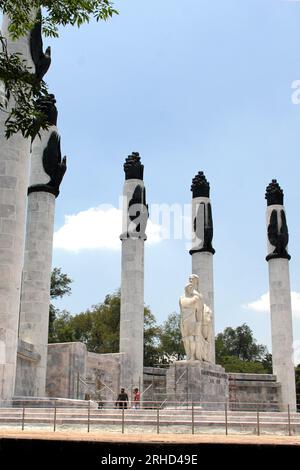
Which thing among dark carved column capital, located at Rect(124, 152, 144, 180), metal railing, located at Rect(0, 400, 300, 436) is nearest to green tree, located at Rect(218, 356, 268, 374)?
dark carved column capital, located at Rect(124, 152, 144, 180)

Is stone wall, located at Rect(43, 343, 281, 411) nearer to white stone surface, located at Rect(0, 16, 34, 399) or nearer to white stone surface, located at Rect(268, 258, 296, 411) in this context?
white stone surface, located at Rect(0, 16, 34, 399)

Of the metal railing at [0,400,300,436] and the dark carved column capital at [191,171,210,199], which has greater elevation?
the dark carved column capital at [191,171,210,199]

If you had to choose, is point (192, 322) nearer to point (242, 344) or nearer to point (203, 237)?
point (203, 237)

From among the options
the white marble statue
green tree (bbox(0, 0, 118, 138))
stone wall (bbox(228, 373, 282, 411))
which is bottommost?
stone wall (bbox(228, 373, 282, 411))

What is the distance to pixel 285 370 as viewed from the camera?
35375 mm

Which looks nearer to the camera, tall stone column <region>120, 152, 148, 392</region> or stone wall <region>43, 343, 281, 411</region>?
stone wall <region>43, 343, 281, 411</region>

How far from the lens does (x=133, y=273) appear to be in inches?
1277

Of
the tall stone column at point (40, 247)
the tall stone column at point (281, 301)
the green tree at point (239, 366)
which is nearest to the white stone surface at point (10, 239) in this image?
the tall stone column at point (40, 247)

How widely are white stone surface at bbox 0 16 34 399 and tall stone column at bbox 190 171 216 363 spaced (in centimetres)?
1706

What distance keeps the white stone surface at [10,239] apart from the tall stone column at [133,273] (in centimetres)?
1215

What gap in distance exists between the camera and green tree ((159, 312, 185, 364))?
60.7 meters

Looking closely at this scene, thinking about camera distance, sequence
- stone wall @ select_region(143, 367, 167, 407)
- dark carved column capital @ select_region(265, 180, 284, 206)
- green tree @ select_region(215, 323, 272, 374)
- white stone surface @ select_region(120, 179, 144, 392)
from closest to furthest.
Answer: white stone surface @ select_region(120, 179, 144, 392), stone wall @ select_region(143, 367, 167, 407), dark carved column capital @ select_region(265, 180, 284, 206), green tree @ select_region(215, 323, 272, 374)
